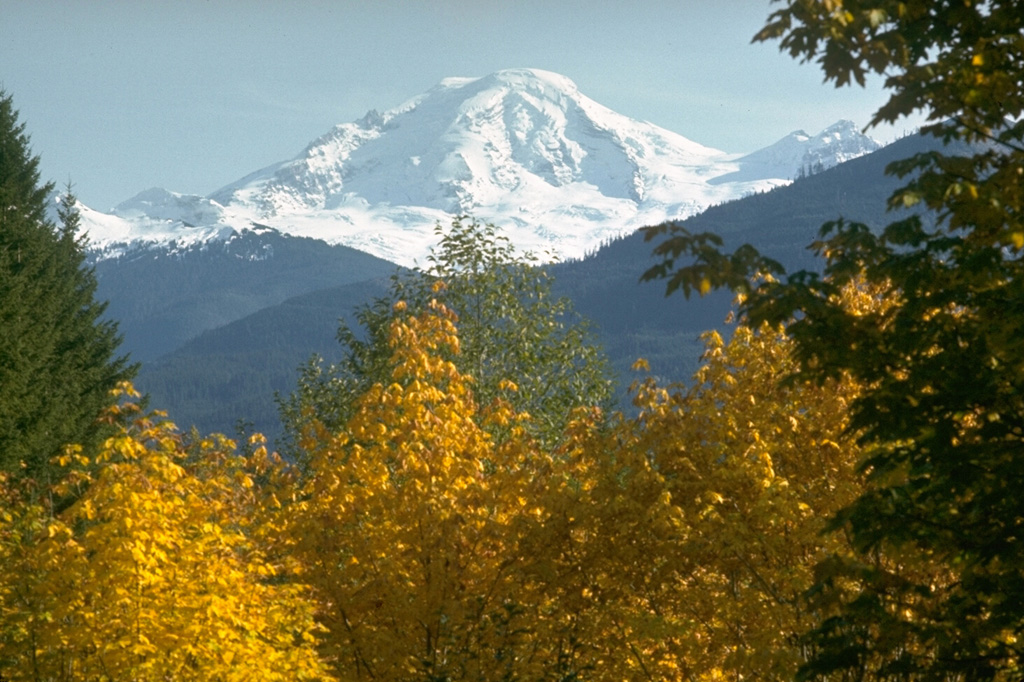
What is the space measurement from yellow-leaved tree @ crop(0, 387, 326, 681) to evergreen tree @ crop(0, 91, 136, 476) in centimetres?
1895

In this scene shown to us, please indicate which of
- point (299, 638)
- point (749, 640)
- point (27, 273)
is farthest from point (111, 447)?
point (27, 273)

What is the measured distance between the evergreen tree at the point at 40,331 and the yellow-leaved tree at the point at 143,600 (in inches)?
746

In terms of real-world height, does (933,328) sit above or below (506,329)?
above

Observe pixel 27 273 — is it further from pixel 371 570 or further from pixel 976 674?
pixel 976 674

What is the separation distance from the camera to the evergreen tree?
104 ft

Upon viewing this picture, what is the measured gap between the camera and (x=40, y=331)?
1396 inches

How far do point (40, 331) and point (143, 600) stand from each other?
90.6 ft

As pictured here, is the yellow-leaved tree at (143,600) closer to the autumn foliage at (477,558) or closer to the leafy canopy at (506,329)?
the autumn foliage at (477,558)

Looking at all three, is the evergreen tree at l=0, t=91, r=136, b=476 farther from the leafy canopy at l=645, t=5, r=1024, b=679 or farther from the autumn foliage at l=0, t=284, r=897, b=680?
the leafy canopy at l=645, t=5, r=1024, b=679

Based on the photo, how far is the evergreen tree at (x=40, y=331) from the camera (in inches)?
1243

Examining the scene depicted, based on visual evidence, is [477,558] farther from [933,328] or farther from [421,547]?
[933,328]

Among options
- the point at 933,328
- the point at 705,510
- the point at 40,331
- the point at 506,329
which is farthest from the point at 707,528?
the point at 40,331

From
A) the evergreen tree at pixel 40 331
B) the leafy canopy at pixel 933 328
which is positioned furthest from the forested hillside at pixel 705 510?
the evergreen tree at pixel 40 331

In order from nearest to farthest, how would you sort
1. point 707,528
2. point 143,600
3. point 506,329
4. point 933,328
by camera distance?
point 933,328, point 143,600, point 707,528, point 506,329
